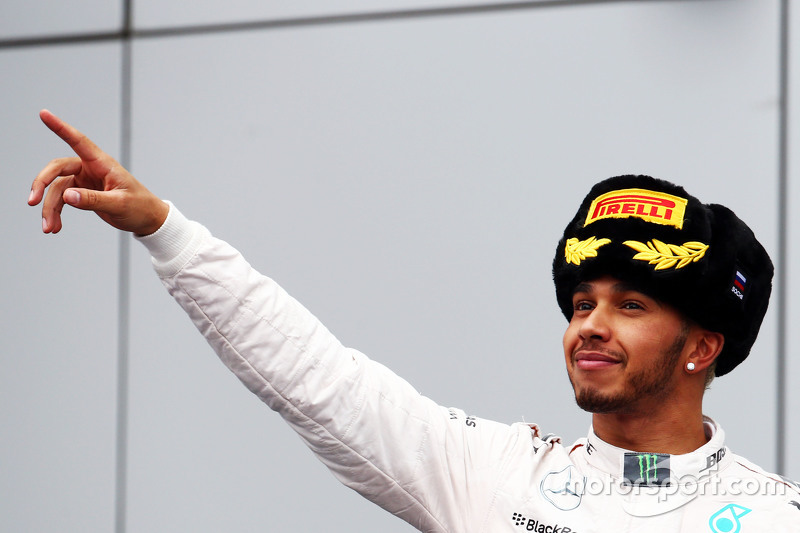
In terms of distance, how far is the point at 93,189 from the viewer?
5.81ft

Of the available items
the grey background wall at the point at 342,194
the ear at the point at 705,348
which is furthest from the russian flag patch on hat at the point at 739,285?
the grey background wall at the point at 342,194

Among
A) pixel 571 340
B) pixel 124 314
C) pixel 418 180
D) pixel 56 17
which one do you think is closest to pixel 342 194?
pixel 418 180

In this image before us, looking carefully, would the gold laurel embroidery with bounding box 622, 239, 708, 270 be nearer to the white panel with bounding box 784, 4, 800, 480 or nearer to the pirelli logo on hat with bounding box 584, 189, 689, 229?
the pirelli logo on hat with bounding box 584, 189, 689, 229

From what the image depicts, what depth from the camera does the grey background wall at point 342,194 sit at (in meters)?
3.07

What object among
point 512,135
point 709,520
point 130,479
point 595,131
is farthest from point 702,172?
point 130,479

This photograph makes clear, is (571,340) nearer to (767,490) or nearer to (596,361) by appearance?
(596,361)

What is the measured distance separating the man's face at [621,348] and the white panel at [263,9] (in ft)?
5.01

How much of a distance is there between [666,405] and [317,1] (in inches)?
80.5

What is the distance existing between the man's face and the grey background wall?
1101mm

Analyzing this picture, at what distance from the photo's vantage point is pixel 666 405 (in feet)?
6.82

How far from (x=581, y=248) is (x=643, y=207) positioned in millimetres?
156

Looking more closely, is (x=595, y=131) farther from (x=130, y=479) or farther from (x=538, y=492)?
(x=130, y=479)

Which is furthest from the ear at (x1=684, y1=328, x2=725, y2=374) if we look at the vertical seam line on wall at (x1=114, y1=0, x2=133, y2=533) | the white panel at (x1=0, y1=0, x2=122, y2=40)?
the white panel at (x1=0, y1=0, x2=122, y2=40)

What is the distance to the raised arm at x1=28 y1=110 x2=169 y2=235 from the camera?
166 centimetres
